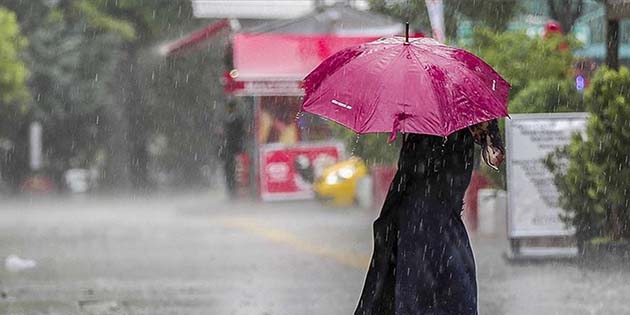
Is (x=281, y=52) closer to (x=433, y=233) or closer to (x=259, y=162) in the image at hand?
(x=259, y=162)

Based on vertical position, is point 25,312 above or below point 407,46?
below

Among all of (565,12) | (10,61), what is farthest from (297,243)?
(10,61)

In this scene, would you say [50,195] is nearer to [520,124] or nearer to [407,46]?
[520,124]

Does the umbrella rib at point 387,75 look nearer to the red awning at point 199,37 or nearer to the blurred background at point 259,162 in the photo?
the blurred background at point 259,162

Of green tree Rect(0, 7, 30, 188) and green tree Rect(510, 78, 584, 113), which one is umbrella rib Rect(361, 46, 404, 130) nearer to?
green tree Rect(510, 78, 584, 113)

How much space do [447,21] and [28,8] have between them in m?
Result: 18.7

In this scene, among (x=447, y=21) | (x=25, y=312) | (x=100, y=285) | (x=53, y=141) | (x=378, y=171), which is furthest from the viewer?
(x=53, y=141)

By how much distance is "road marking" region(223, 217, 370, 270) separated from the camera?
14.0 metres

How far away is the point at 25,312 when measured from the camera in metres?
9.73

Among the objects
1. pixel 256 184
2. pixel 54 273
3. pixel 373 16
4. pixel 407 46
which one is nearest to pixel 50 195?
pixel 256 184

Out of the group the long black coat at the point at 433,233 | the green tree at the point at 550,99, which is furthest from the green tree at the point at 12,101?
the long black coat at the point at 433,233

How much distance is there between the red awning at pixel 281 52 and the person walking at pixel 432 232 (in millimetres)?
18949

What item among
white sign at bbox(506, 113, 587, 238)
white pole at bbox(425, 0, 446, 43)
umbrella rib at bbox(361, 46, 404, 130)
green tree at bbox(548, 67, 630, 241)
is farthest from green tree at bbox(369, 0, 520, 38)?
umbrella rib at bbox(361, 46, 404, 130)

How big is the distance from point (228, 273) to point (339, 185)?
1243 cm
